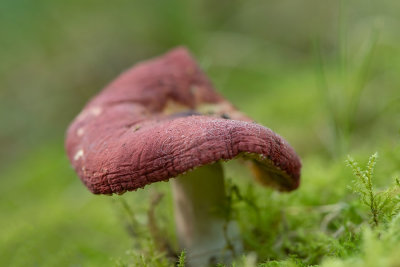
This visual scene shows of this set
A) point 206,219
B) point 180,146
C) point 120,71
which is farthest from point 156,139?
point 120,71

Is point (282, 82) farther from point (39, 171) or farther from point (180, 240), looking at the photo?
point (180, 240)

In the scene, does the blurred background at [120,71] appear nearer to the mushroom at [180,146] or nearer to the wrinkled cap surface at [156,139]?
the mushroom at [180,146]

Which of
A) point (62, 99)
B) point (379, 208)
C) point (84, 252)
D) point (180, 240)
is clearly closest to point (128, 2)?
point (62, 99)

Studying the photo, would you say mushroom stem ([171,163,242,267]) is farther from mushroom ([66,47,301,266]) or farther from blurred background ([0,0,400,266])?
blurred background ([0,0,400,266])

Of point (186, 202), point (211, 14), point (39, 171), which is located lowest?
point (186, 202)

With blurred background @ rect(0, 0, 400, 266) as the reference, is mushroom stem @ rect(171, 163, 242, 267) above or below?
below

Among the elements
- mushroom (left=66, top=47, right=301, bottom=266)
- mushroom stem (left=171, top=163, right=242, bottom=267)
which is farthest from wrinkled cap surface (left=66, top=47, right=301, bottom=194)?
mushroom stem (left=171, top=163, right=242, bottom=267)

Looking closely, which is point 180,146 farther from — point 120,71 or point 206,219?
point 120,71
